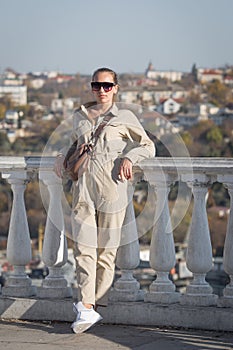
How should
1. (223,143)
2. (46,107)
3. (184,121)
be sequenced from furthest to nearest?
(46,107) → (184,121) → (223,143)

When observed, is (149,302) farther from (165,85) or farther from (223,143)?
(165,85)

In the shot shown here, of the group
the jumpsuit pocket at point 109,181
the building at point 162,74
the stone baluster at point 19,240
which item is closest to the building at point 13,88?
the building at point 162,74

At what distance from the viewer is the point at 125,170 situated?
A: 267 inches

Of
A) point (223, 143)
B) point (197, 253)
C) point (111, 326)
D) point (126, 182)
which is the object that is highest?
point (126, 182)

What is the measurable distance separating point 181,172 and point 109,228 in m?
0.61

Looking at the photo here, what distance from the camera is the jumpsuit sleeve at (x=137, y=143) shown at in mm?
6902

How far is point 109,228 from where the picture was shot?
6918 mm

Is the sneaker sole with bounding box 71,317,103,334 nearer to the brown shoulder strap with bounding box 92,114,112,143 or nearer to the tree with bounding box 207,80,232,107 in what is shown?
the brown shoulder strap with bounding box 92,114,112,143

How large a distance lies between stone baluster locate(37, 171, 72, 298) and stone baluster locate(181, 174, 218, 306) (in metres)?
0.86

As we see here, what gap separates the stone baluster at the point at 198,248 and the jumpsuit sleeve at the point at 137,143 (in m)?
0.33

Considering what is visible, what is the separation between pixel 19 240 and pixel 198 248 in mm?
1225

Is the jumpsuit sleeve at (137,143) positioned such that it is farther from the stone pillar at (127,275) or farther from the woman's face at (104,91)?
the stone pillar at (127,275)

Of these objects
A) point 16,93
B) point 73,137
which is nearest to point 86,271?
point 73,137

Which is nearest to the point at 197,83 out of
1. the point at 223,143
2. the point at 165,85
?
the point at 165,85
